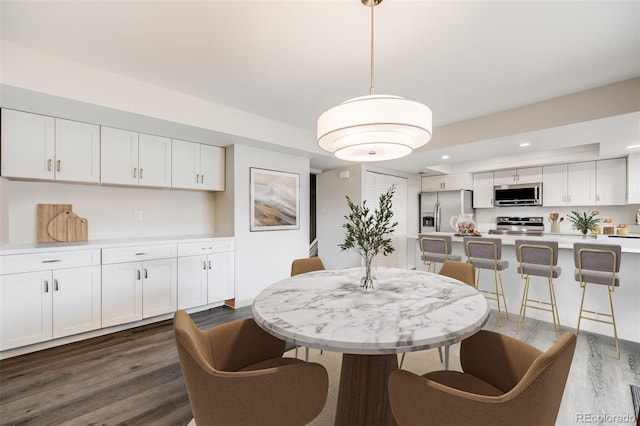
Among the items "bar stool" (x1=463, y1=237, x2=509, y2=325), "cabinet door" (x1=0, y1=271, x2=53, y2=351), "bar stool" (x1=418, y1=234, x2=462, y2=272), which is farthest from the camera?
"bar stool" (x1=418, y1=234, x2=462, y2=272)

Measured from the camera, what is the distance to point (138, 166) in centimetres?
313

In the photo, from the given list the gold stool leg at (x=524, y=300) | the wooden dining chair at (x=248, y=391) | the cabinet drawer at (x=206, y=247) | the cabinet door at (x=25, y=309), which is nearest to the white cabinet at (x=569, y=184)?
the gold stool leg at (x=524, y=300)

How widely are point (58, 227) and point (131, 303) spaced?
1.07 metres

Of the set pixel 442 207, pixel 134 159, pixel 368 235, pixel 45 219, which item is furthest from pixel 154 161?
pixel 442 207

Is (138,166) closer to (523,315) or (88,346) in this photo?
(88,346)

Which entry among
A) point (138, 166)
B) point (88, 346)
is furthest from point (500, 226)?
point (88, 346)

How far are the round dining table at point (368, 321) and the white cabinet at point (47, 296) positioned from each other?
2.17m

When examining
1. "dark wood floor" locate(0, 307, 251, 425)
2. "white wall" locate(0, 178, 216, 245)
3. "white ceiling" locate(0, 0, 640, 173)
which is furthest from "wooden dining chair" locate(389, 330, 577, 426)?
"white wall" locate(0, 178, 216, 245)

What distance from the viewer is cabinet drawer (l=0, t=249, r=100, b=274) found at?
230 centimetres

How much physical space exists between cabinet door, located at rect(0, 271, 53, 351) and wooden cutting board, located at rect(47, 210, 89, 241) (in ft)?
A: 1.88

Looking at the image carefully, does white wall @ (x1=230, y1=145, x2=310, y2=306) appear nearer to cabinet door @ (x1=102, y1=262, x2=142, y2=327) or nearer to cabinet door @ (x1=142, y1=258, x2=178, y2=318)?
cabinet door @ (x1=142, y1=258, x2=178, y2=318)

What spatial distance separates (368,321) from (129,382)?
6.38ft

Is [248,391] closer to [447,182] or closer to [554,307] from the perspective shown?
[554,307]

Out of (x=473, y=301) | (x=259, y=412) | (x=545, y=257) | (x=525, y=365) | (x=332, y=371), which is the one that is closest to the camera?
(x=259, y=412)
